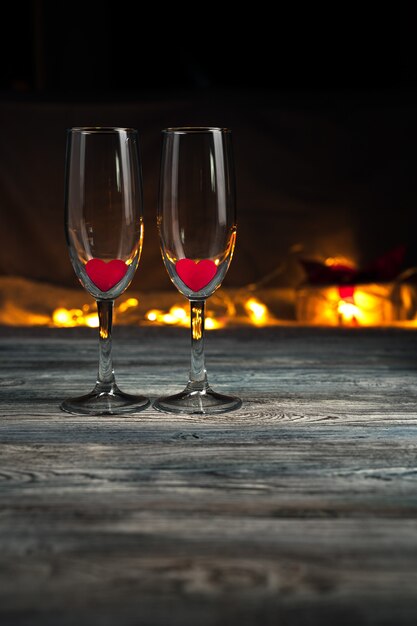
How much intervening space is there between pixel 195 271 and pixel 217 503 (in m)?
0.25

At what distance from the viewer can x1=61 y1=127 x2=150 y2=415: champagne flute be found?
2.22ft

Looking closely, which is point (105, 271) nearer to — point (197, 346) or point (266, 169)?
point (197, 346)

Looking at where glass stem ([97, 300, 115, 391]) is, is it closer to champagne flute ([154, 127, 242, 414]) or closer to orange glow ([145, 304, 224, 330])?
champagne flute ([154, 127, 242, 414])

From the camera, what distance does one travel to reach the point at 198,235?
2.26ft

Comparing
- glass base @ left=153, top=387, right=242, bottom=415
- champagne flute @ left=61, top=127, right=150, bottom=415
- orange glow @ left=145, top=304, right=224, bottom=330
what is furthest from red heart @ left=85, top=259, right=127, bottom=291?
orange glow @ left=145, top=304, right=224, bottom=330

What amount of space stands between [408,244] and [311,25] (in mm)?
3237

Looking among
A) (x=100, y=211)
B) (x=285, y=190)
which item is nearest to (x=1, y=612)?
(x=100, y=211)

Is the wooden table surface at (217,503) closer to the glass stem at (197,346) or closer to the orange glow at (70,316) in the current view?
the glass stem at (197,346)

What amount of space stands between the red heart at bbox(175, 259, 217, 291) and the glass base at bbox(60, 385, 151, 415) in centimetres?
10

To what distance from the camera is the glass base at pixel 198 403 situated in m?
0.68

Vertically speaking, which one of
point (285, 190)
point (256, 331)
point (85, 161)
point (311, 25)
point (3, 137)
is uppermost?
point (311, 25)

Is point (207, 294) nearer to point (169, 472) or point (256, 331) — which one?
point (169, 472)

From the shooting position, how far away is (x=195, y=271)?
698mm

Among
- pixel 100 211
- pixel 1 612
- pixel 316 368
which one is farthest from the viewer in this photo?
pixel 316 368
